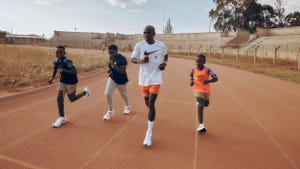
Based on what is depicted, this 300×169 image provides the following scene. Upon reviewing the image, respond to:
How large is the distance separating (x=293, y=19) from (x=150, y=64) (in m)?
68.8

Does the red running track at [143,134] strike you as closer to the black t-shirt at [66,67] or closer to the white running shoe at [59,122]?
the white running shoe at [59,122]

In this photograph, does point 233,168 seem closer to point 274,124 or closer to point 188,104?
point 274,124

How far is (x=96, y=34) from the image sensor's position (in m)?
73.7

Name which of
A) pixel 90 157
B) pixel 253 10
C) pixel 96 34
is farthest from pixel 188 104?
pixel 96 34

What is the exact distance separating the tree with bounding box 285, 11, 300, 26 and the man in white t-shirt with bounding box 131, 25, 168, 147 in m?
66.7

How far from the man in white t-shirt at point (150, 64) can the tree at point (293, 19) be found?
66725 mm

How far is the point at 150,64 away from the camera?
4273 millimetres

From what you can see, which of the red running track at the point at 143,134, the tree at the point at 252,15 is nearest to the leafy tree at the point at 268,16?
the tree at the point at 252,15

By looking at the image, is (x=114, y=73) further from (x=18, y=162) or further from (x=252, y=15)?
(x=252, y=15)

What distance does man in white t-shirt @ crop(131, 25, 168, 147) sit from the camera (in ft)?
13.9

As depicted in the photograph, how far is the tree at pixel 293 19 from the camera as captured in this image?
5947cm

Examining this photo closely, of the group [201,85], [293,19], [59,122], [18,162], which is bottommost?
[18,162]

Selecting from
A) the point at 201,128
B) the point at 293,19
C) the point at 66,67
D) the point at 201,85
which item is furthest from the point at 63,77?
the point at 293,19

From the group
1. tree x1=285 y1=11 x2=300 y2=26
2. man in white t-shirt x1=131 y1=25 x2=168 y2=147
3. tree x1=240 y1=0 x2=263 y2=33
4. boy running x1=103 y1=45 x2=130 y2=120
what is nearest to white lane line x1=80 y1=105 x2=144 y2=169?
boy running x1=103 y1=45 x2=130 y2=120
